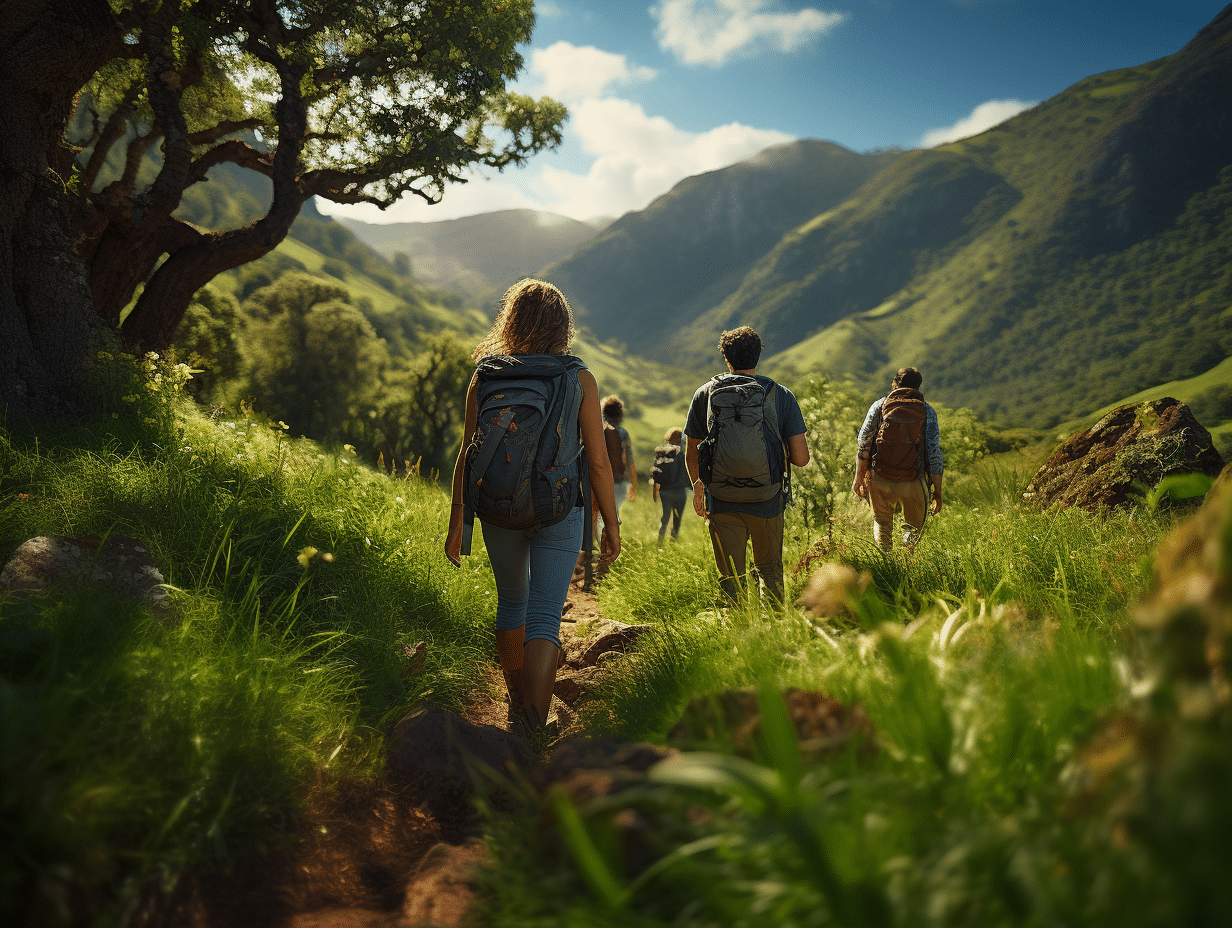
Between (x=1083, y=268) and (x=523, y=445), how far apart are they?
139m

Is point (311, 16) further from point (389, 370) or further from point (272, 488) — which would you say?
point (389, 370)

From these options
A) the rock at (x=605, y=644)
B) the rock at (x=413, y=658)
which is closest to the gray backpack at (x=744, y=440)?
the rock at (x=605, y=644)

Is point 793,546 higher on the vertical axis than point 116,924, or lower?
higher

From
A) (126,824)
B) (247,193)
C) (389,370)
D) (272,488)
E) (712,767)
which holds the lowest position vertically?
(126,824)

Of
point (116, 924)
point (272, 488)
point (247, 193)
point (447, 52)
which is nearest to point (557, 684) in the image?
point (272, 488)

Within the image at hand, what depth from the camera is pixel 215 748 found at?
81.1 inches

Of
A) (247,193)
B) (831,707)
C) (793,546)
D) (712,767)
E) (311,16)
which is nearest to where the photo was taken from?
(712,767)

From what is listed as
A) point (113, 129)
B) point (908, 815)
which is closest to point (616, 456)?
point (908, 815)

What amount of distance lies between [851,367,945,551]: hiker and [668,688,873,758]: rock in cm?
412

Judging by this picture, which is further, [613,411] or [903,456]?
[613,411]

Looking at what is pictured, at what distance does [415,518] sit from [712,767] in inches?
199

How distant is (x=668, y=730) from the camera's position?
2424 millimetres

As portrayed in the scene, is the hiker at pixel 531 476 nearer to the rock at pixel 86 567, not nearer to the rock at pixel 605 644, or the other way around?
the rock at pixel 605 644

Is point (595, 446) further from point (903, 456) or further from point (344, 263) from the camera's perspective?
point (344, 263)
